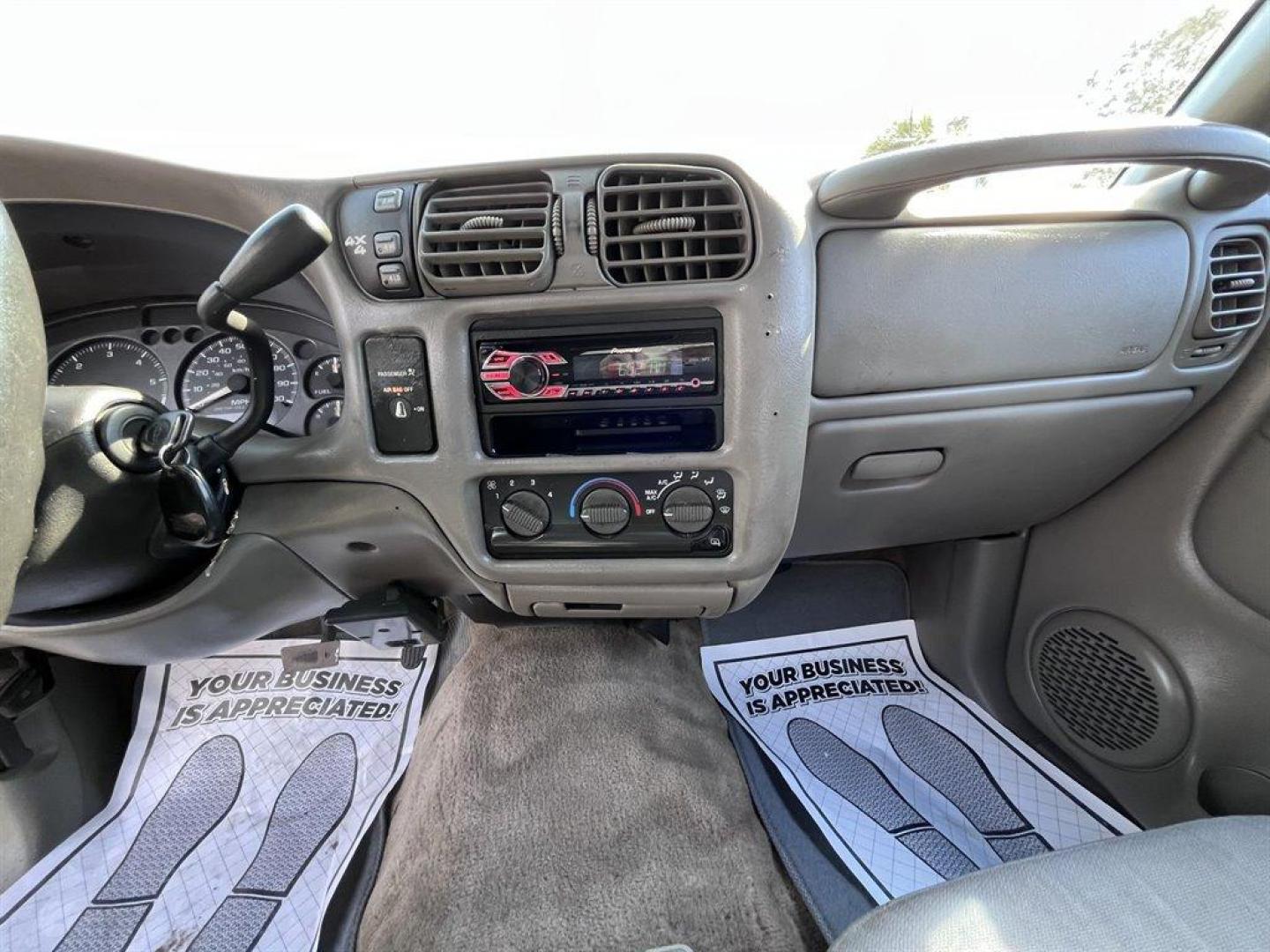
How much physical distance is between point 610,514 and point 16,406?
1.94ft

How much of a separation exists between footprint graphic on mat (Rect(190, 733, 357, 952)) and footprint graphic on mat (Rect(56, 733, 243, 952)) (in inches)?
5.0

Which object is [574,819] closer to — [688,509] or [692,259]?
[688,509]

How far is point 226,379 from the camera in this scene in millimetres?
1127

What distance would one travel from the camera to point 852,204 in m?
0.83

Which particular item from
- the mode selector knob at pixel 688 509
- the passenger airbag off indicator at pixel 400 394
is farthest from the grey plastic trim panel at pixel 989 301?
the passenger airbag off indicator at pixel 400 394

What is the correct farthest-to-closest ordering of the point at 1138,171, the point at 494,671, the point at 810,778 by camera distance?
the point at 494,671 < the point at 810,778 < the point at 1138,171

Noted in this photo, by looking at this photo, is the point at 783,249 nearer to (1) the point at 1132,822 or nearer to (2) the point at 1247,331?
(2) the point at 1247,331

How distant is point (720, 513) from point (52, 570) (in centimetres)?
83

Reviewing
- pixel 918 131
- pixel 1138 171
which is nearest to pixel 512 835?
pixel 918 131

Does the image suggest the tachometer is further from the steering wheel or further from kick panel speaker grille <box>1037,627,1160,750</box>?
kick panel speaker grille <box>1037,627,1160,750</box>

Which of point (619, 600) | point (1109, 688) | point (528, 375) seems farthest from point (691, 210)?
point (1109, 688)

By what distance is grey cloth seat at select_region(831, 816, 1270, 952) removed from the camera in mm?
610

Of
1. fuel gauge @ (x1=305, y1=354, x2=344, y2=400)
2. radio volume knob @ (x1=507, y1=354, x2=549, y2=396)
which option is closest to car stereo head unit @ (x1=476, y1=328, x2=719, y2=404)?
radio volume knob @ (x1=507, y1=354, x2=549, y2=396)

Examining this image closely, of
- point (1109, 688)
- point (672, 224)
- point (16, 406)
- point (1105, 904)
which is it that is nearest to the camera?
point (16, 406)
